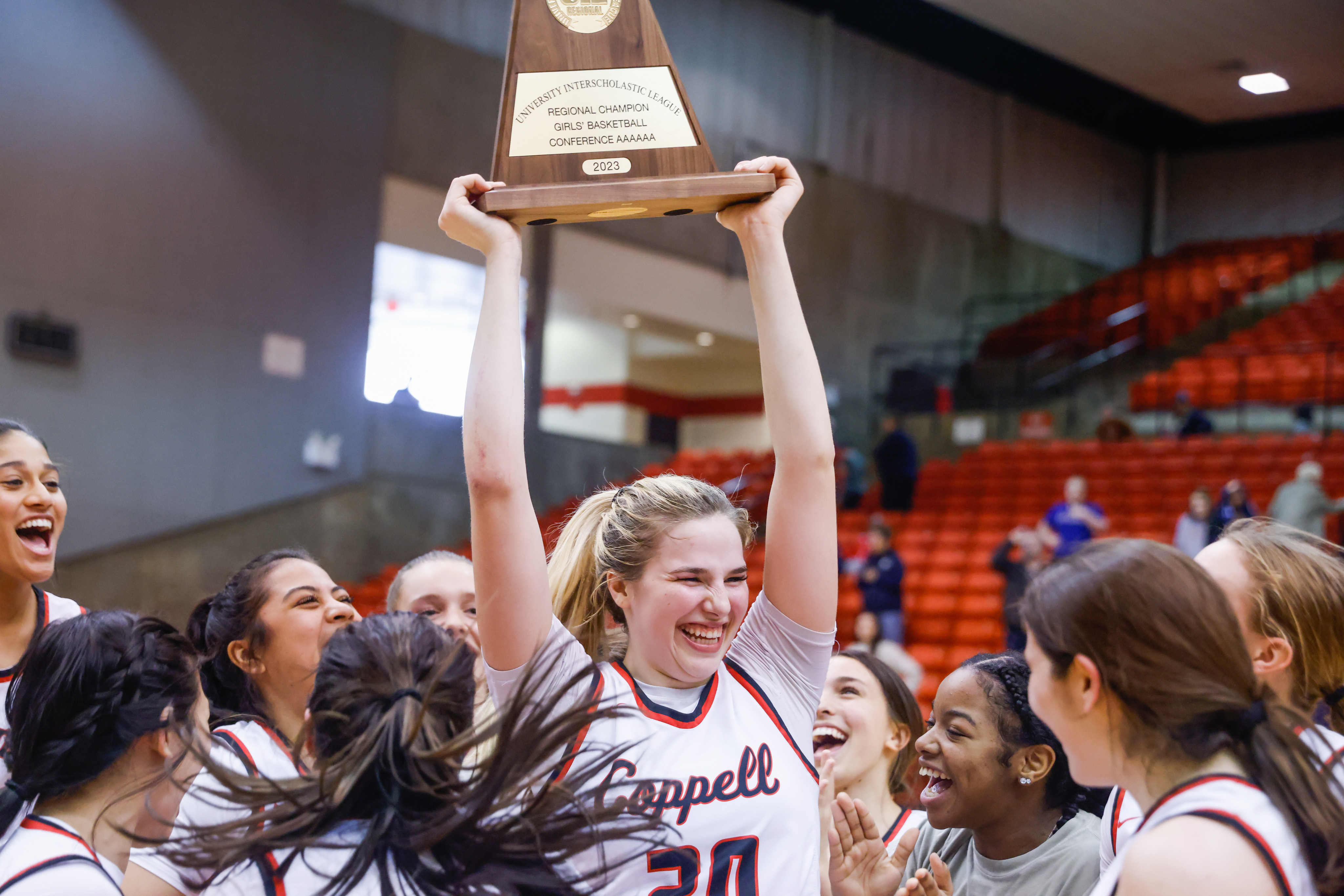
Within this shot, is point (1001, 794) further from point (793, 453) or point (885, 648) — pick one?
point (885, 648)

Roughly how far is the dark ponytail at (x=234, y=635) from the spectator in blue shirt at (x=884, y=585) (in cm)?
642

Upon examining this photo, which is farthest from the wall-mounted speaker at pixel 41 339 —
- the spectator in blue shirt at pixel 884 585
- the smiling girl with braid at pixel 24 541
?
the smiling girl with braid at pixel 24 541

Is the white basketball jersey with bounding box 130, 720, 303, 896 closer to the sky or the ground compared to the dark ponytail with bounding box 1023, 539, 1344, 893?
closer to the ground

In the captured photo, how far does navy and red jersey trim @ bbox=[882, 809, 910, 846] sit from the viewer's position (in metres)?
2.80

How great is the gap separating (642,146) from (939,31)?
14.8 meters

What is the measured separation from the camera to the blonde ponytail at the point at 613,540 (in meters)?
1.98

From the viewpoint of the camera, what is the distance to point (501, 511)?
179 centimetres

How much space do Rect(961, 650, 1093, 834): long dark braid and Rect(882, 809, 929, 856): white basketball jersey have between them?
341 mm

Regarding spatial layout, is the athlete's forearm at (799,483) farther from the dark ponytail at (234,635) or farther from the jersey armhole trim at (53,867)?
the dark ponytail at (234,635)

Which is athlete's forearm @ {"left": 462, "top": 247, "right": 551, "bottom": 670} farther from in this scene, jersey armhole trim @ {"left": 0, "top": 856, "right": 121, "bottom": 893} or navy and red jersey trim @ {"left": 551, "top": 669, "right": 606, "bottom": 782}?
jersey armhole trim @ {"left": 0, "top": 856, "right": 121, "bottom": 893}

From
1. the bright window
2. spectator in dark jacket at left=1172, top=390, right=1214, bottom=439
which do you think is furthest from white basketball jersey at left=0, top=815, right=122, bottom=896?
spectator in dark jacket at left=1172, top=390, right=1214, bottom=439

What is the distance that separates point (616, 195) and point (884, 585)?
7.03 meters

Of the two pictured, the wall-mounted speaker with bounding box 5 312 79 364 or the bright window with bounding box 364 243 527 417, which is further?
the bright window with bounding box 364 243 527 417

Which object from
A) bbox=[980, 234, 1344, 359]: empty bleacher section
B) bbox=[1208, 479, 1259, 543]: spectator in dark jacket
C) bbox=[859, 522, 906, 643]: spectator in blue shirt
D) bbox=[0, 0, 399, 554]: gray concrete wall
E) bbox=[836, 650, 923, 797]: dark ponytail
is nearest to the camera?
bbox=[836, 650, 923, 797]: dark ponytail
